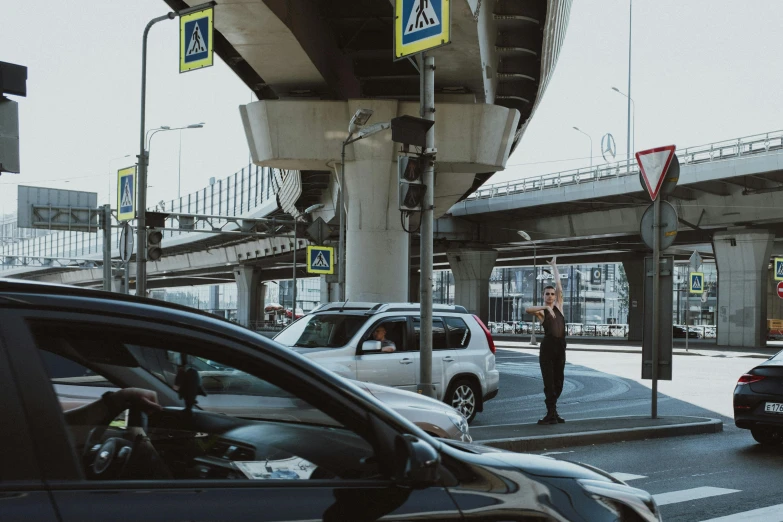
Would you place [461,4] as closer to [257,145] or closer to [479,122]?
[479,122]

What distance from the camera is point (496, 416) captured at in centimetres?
Result: 1505

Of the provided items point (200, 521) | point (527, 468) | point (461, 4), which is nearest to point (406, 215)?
point (461, 4)

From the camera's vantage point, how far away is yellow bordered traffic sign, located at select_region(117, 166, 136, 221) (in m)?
24.0

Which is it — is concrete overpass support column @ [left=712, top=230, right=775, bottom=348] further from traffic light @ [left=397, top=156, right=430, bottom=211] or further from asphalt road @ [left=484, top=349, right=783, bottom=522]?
traffic light @ [left=397, top=156, right=430, bottom=211]

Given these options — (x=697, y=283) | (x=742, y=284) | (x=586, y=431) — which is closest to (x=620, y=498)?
(x=586, y=431)

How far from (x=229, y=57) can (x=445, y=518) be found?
65.1 ft

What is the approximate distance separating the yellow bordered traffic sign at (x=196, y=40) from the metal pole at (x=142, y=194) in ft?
24.4

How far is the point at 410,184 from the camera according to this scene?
12.2 m

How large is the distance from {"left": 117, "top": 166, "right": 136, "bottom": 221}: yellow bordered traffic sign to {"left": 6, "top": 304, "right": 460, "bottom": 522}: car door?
2192 cm

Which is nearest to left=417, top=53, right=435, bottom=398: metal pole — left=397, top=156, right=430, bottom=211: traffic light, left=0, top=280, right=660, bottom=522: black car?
left=397, top=156, right=430, bottom=211: traffic light

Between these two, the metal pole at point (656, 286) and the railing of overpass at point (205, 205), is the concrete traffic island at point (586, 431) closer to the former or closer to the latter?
the metal pole at point (656, 286)

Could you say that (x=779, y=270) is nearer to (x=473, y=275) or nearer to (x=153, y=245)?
(x=473, y=275)

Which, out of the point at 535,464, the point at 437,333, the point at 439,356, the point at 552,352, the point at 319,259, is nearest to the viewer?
the point at 535,464

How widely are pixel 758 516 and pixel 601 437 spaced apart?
14.1ft
